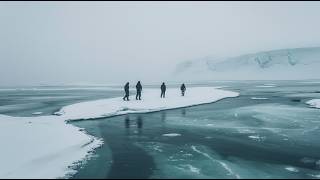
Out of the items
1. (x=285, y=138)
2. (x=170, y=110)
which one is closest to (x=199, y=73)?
(x=170, y=110)

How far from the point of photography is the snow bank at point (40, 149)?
9.37 metres

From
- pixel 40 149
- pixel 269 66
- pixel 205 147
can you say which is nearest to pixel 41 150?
pixel 40 149

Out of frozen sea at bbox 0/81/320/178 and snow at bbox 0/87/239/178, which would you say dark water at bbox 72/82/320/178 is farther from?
snow at bbox 0/87/239/178

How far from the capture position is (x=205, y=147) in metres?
12.7

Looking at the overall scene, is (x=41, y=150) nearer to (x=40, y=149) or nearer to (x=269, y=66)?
(x=40, y=149)

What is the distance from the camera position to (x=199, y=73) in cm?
15612

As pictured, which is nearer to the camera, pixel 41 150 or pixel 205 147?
pixel 41 150

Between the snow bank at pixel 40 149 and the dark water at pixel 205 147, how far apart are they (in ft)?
2.13

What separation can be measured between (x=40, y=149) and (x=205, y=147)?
5.52 metres

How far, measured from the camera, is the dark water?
961 cm

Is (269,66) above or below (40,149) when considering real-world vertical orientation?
above

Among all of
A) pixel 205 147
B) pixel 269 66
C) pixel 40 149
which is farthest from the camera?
pixel 269 66

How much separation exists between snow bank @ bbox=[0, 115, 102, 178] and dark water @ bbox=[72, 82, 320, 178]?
25.5 inches

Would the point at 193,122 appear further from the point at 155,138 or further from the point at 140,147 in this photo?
the point at 140,147
